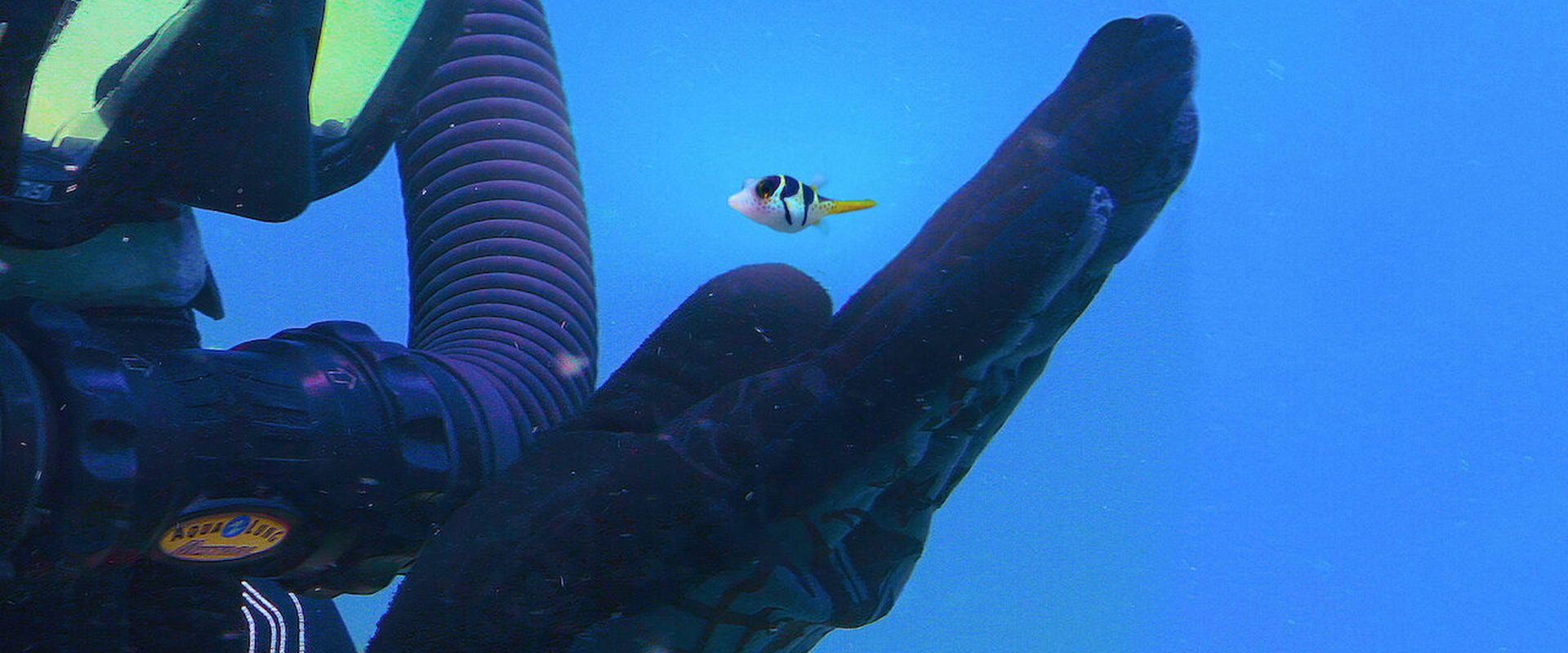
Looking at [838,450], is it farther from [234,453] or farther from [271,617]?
[271,617]

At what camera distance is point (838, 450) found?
756 millimetres

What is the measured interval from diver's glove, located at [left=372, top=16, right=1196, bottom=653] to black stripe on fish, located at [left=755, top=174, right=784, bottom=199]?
33.0 inches

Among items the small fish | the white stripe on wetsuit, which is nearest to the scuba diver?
the white stripe on wetsuit

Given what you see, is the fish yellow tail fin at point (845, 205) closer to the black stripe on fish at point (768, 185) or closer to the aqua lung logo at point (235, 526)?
the black stripe on fish at point (768, 185)

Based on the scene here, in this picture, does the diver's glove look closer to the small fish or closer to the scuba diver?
the scuba diver

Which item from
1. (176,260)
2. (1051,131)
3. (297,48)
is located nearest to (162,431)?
(176,260)

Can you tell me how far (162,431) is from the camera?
2.82 feet

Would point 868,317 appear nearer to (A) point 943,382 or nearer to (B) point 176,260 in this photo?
(A) point 943,382

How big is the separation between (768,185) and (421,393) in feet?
2.65

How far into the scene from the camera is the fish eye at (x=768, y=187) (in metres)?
1.72

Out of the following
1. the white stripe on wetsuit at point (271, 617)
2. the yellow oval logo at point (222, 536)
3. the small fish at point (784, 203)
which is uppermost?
the small fish at point (784, 203)

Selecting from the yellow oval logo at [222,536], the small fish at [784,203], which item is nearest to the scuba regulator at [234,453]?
the yellow oval logo at [222,536]

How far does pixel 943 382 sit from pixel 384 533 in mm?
669

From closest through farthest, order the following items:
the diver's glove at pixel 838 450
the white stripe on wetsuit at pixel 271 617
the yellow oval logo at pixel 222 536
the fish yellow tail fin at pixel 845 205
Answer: the diver's glove at pixel 838 450 → the yellow oval logo at pixel 222 536 → the white stripe on wetsuit at pixel 271 617 → the fish yellow tail fin at pixel 845 205
